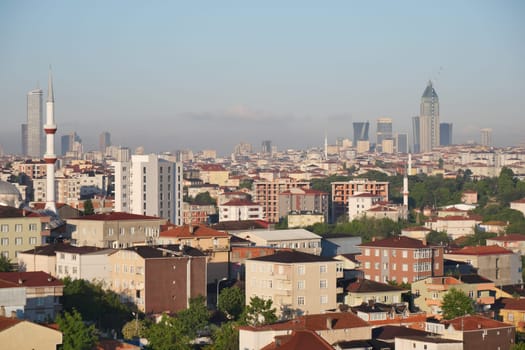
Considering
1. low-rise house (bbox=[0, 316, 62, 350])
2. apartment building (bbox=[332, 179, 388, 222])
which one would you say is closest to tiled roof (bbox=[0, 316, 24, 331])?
low-rise house (bbox=[0, 316, 62, 350])

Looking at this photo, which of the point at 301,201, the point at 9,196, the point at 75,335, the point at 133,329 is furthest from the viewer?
the point at 301,201

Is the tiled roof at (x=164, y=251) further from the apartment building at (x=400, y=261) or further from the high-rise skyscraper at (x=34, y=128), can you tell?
the high-rise skyscraper at (x=34, y=128)

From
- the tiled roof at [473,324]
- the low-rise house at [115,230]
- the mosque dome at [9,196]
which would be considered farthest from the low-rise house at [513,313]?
the mosque dome at [9,196]

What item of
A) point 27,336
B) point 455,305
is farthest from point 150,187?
point 27,336

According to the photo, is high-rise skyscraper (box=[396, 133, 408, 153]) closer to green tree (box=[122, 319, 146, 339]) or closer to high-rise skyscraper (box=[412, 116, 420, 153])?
high-rise skyscraper (box=[412, 116, 420, 153])

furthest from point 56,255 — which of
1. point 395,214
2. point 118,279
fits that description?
point 395,214

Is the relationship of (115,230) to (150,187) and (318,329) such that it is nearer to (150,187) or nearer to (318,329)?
(318,329)
